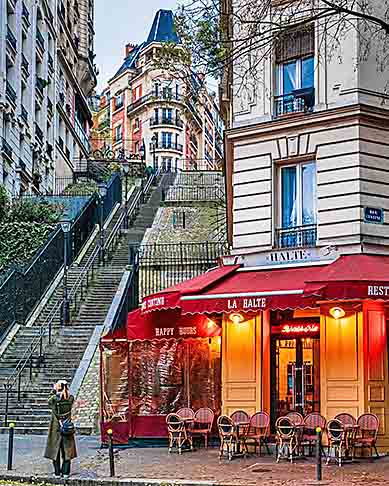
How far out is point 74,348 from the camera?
2639 cm

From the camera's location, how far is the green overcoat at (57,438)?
49.8ft

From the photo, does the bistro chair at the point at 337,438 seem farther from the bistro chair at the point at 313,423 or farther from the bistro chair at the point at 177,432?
the bistro chair at the point at 177,432

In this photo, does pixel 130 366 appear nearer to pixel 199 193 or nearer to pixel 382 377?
pixel 382 377

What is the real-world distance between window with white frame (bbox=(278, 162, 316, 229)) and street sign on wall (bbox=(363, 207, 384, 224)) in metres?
1.33

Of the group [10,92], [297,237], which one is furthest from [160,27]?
[297,237]

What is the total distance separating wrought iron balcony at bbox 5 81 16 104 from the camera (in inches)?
1679

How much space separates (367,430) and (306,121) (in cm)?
626

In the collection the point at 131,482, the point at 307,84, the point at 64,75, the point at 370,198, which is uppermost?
the point at 64,75

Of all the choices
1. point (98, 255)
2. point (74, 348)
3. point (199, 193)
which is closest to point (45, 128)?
point (199, 193)

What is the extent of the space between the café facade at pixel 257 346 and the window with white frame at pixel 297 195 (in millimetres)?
892

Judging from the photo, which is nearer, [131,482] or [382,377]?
[131,482]

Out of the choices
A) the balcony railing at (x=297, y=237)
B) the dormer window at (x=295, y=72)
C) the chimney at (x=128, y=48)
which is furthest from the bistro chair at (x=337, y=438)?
the chimney at (x=128, y=48)

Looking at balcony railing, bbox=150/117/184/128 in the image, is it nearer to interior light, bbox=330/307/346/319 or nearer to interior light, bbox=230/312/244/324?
interior light, bbox=230/312/244/324

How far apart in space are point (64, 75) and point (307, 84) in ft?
148
